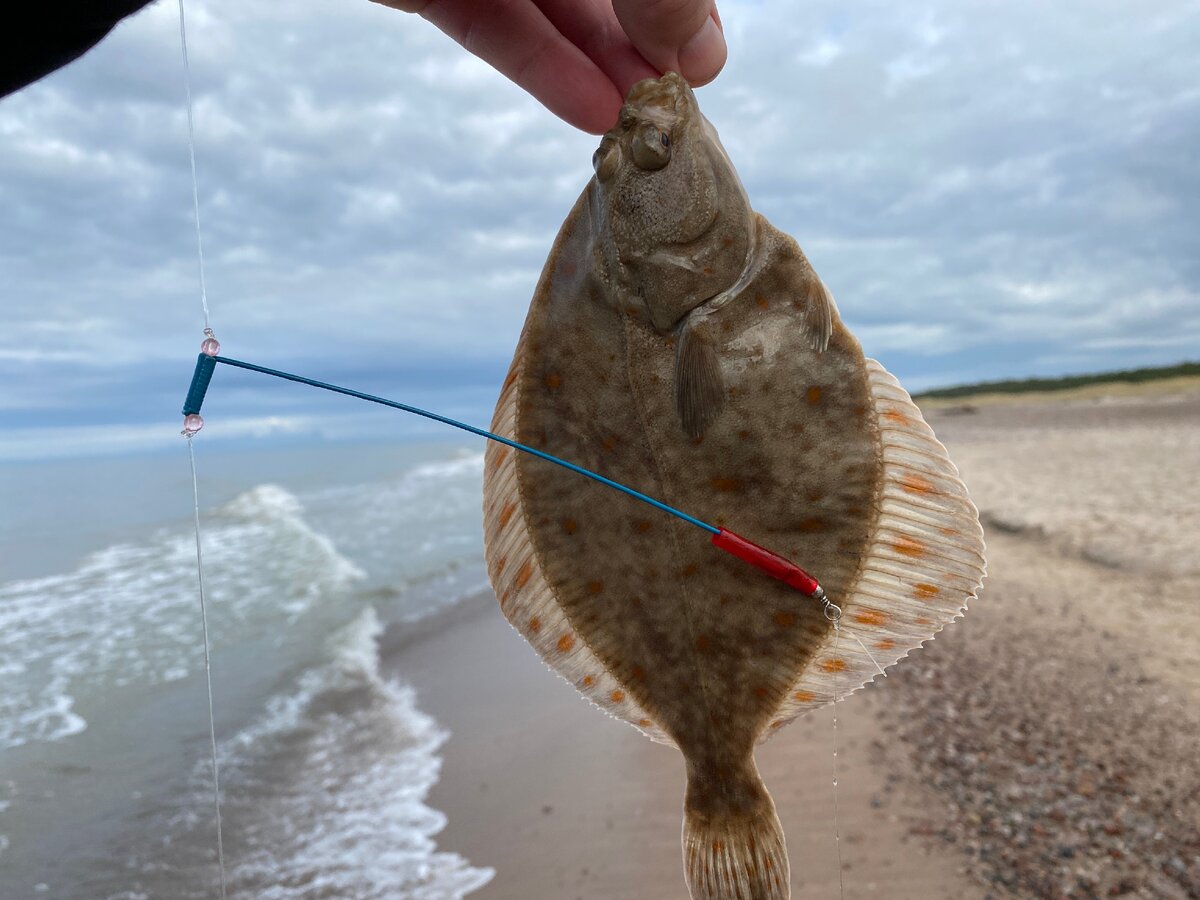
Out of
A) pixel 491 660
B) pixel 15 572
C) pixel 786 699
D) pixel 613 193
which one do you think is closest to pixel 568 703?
pixel 491 660

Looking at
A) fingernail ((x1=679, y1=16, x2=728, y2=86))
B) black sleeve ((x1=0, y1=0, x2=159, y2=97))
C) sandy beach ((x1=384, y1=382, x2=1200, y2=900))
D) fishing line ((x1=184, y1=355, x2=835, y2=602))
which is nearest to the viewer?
fishing line ((x1=184, y1=355, x2=835, y2=602))

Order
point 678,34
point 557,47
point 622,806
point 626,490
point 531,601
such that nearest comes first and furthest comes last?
point 626,490 → point 531,601 → point 678,34 → point 557,47 → point 622,806

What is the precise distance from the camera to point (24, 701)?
7902mm

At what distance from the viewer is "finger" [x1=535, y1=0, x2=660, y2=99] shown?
2.71 meters

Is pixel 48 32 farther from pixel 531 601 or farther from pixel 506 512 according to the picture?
pixel 531 601

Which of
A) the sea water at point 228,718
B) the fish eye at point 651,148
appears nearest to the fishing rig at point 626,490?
the fish eye at point 651,148

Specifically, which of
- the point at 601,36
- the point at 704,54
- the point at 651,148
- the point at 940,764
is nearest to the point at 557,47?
the point at 601,36

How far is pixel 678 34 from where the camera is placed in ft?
7.07

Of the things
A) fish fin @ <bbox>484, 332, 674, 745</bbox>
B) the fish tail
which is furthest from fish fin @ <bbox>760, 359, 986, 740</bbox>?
fish fin @ <bbox>484, 332, 674, 745</bbox>

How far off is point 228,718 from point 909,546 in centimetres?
738

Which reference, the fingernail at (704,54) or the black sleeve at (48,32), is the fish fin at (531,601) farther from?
the black sleeve at (48,32)

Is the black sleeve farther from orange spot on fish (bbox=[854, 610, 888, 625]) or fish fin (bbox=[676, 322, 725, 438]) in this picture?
orange spot on fish (bbox=[854, 610, 888, 625])

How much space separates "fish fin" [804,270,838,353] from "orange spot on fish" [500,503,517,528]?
83 cm

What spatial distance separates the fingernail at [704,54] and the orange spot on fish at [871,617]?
157cm
